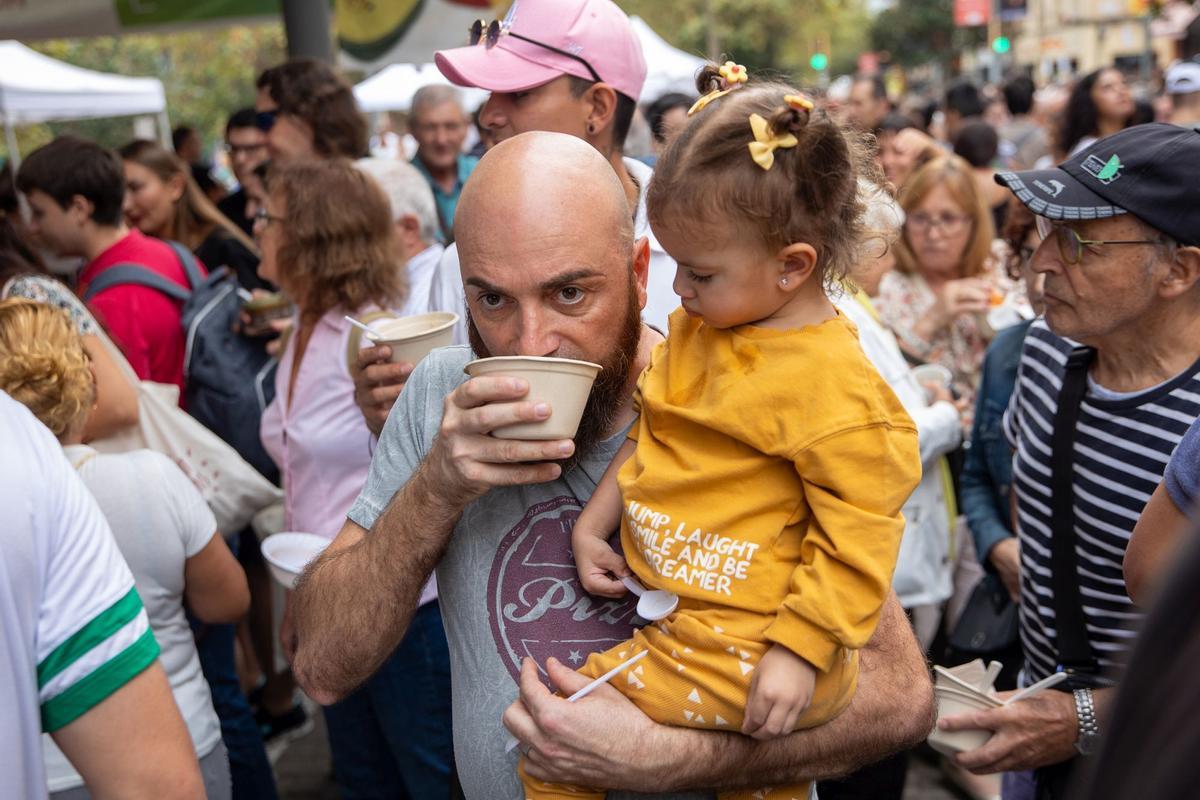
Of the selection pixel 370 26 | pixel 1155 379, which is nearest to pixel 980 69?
pixel 370 26

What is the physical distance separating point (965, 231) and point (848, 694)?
3.95m

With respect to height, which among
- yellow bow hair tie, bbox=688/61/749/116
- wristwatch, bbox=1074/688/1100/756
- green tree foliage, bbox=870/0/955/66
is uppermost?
yellow bow hair tie, bbox=688/61/749/116

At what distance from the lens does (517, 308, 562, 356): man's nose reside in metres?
1.99

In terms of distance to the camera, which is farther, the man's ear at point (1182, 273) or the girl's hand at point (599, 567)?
the man's ear at point (1182, 273)

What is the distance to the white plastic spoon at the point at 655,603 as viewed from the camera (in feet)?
6.04

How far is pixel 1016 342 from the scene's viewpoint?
12.8 feet

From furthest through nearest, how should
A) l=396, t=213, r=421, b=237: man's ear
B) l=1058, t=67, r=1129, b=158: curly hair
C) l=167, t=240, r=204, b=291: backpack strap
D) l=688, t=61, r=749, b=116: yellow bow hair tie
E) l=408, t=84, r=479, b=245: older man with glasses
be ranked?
l=1058, t=67, r=1129, b=158: curly hair, l=408, t=84, r=479, b=245: older man with glasses, l=167, t=240, r=204, b=291: backpack strap, l=396, t=213, r=421, b=237: man's ear, l=688, t=61, r=749, b=116: yellow bow hair tie

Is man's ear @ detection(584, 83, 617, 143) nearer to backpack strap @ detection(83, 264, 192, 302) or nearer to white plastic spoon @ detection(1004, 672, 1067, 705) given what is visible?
white plastic spoon @ detection(1004, 672, 1067, 705)

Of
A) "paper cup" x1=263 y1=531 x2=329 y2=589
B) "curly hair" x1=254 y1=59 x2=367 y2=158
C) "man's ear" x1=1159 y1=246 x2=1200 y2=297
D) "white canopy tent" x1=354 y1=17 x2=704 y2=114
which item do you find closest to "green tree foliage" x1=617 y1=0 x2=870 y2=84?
"white canopy tent" x1=354 y1=17 x2=704 y2=114

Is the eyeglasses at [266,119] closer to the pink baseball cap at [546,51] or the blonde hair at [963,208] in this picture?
the pink baseball cap at [546,51]

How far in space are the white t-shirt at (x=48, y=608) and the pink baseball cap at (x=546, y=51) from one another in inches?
60.7

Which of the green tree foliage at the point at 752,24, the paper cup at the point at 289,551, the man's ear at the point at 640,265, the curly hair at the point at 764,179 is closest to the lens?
the curly hair at the point at 764,179

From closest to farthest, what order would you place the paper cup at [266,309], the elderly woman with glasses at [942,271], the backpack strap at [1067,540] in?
the backpack strap at [1067,540], the paper cup at [266,309], the elderly woman with glasses at [942,271]

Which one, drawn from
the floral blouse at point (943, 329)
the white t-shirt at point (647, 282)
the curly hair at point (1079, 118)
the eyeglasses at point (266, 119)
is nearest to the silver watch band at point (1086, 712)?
the white t-shirt at point (647, 282)
